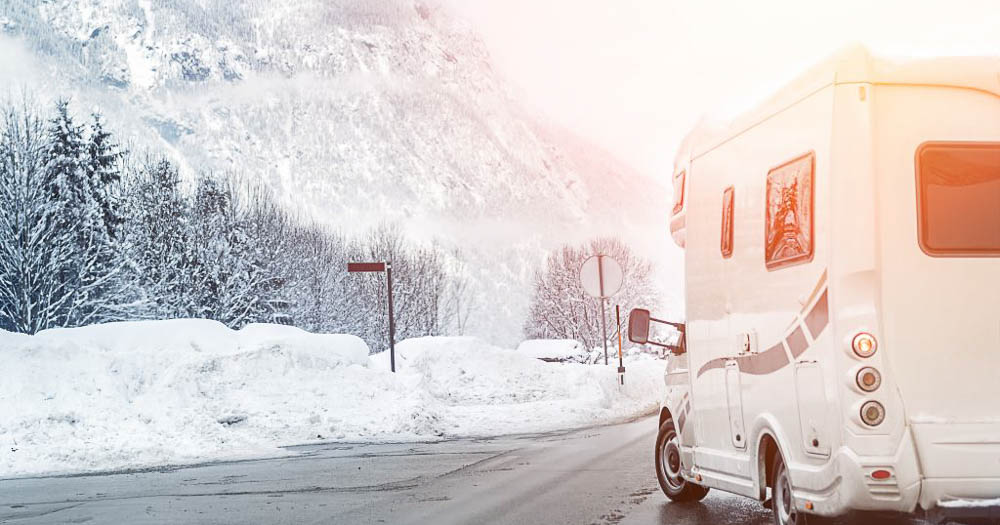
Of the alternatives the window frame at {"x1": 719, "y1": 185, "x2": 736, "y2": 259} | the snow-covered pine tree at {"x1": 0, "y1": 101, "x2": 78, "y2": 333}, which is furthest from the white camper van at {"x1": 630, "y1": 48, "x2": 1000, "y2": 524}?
the snow-covered pine tree at {"x1": 0, "y1": 101, "x2": 78, "y2": 333}

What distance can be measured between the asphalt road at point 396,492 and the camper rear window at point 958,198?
348cm

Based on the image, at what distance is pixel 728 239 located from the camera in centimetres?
805

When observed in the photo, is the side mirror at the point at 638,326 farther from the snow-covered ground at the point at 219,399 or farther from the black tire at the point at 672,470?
the snow-covered ground at the point at 219,399

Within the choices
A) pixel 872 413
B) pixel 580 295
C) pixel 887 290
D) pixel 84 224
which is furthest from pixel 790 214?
pixel 580 295

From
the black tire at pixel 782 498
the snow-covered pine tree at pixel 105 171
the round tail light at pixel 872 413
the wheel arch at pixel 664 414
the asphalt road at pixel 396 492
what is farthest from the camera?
the snow-covered pine tree at pixel 105 171

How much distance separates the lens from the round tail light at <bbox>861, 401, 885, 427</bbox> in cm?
604

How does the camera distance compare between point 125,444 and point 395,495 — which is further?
point 125,444

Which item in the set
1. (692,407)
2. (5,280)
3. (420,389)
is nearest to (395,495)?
(692,407)

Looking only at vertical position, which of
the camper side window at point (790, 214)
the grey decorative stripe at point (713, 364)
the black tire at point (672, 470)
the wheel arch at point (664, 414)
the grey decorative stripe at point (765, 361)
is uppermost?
the camper side window at point (790, 214)

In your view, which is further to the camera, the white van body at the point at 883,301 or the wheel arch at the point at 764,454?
the wheel arch at the point at 764,454

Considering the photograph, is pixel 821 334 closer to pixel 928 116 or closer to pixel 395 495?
pixel 928 116

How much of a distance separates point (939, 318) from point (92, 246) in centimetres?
4737

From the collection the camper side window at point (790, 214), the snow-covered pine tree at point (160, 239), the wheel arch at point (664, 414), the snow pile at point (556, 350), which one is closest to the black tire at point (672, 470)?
the wheel arch at point (664, 414)

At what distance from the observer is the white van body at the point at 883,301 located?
6.02m
